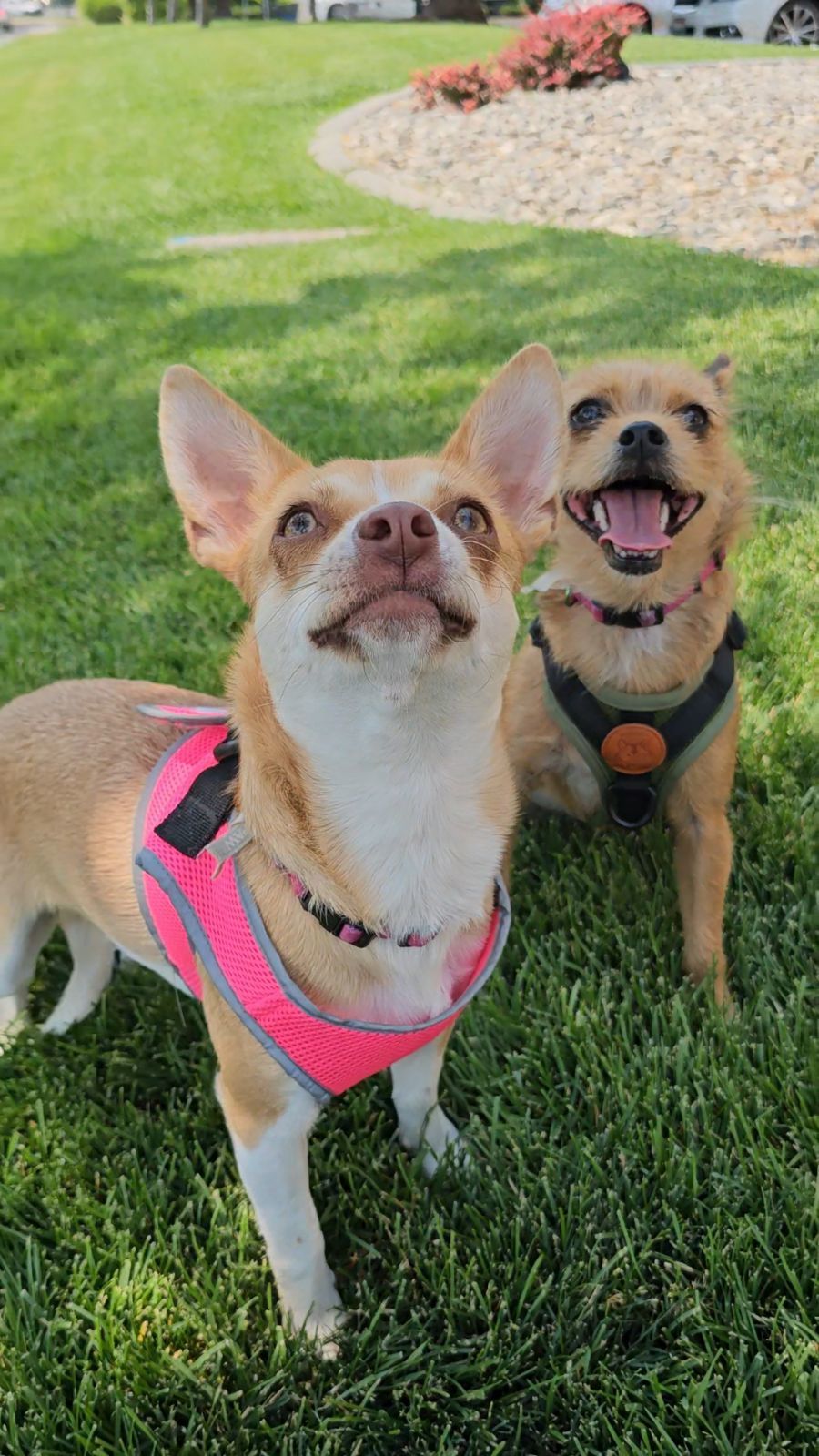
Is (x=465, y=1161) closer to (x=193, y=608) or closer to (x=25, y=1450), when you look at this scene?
(x=25, y=1450)

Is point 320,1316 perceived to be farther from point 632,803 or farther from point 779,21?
point 779,21

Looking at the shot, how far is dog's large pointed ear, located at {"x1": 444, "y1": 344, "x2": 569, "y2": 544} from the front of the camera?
2004 millimetres

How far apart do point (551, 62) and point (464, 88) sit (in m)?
1.40

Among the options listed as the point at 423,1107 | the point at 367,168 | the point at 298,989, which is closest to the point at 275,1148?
the point at 298,989

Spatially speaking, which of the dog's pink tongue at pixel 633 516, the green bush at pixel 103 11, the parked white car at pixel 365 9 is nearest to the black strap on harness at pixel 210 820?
the dog's pink tongue at pixel 633 516

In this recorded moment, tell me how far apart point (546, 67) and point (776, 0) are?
10.5 m

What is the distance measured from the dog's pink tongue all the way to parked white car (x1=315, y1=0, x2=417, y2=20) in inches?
1795

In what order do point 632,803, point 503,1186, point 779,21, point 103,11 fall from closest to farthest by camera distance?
1. point 503,1186
2. point 632,803
3. point 779,21
4. point 103,11

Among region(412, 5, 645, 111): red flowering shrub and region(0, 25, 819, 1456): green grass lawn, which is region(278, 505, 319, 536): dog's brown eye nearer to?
region(0, 25, 819, 1456): green grass lawn

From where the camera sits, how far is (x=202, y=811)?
1844mm

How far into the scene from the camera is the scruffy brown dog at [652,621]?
2.51m

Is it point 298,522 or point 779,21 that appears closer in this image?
point 298,522

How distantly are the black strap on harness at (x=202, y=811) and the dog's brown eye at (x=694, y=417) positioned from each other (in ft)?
5.33

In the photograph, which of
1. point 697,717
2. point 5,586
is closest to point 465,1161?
point 697,717
